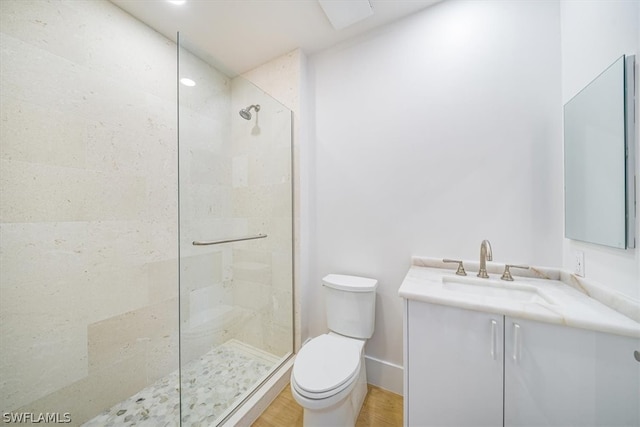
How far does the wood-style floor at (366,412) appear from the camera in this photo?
4.39 feet

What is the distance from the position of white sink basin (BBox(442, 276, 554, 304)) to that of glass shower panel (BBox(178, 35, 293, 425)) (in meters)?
1.16

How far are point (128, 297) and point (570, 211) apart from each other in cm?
256

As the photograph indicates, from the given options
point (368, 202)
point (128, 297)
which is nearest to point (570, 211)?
point (368, 202)

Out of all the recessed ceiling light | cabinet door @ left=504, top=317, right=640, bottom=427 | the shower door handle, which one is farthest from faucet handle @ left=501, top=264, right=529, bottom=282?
the recessed ceiling light

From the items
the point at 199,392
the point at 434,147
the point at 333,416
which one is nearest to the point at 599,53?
the point at 434,147

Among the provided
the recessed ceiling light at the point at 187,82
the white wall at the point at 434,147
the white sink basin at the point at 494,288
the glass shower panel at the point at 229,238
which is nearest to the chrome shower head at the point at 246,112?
the glass shower panel at the point at 229,238

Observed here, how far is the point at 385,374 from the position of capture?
63.2 inches

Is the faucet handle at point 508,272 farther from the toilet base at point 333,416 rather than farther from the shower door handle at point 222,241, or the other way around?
the shower door handle at point 222,241

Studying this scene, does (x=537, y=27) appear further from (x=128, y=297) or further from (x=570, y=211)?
(x=128, y=297)

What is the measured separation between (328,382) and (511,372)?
0.76 metres

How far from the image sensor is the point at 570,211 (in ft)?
3.68

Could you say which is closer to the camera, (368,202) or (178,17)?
(178,17)

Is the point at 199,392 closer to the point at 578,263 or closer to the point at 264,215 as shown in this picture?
Answer: the point at 264,215

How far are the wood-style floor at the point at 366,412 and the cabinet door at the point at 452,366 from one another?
0.37 m
